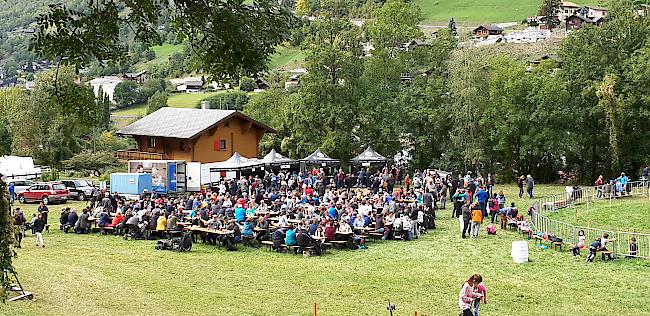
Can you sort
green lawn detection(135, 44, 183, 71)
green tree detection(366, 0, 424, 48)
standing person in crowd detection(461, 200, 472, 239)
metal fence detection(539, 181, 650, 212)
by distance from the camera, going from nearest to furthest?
standing person in crowd detection(461, 200, 472, 239) < metal fence detection(539, 181, 650, 212) < green tree detection(366, 0, 424, 48) < green lawn detection(135, 44, 183, 71)

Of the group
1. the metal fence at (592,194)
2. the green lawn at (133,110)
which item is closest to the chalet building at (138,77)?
the green lawn at (133,110)

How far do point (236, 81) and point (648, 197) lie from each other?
33.2 meters

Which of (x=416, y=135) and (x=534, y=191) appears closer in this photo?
(x=534, y=191)

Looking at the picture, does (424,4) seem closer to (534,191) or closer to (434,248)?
(534,191)

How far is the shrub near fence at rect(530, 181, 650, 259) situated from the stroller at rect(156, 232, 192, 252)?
12.5 m

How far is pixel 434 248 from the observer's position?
28609 millimetres

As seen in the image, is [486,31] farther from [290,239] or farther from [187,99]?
[290,239]

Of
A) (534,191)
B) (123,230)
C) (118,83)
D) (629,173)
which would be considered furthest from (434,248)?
(118,83)

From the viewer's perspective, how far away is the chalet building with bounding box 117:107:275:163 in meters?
57.4

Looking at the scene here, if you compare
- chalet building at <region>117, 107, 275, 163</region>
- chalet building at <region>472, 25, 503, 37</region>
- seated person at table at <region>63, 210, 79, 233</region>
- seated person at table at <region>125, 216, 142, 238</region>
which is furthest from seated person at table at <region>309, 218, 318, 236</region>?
chalet building at <region>472, 25, 503, 37</region>

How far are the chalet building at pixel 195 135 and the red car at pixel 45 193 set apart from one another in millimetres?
13826

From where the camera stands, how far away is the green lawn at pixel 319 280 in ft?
65.2

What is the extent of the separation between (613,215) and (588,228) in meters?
8.73

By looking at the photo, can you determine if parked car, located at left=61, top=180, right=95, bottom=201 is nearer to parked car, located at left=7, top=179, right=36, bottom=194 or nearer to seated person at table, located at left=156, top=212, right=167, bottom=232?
parked car, located at left=7, top=179, right=36, bottom=194
